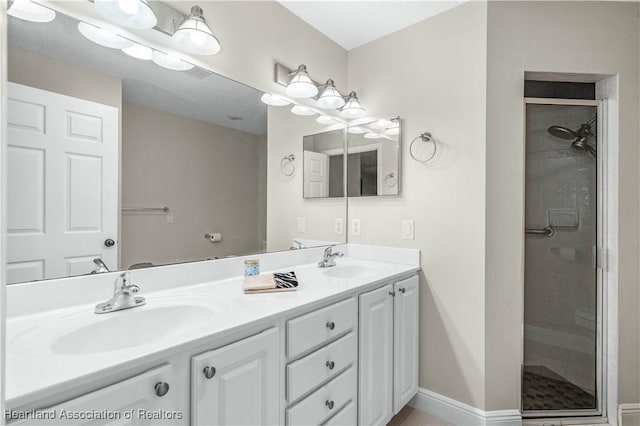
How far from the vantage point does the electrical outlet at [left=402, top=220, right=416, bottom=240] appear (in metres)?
1.96

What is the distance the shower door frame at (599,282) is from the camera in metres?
1.76

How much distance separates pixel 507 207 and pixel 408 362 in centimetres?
105

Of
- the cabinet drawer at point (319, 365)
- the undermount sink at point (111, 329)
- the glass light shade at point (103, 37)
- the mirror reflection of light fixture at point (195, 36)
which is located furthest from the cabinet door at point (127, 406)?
the mirror reflection of light fixture at point (195, 36)

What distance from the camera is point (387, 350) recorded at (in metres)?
1.60

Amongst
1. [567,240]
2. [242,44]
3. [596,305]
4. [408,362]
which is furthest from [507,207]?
[242,44]

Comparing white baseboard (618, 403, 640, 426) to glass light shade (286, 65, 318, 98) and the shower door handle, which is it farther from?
glass light shade (286, 65, 318, 98)

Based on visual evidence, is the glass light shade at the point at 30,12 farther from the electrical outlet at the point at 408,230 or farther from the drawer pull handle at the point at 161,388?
the electrical outlet at the point at 408,230

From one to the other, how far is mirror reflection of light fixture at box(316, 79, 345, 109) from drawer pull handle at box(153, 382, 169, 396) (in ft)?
5.96

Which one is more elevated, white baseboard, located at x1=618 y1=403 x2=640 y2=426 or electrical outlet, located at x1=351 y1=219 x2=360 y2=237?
electrical outlet, located at x1=351 y1=219 x2=360 y2=237

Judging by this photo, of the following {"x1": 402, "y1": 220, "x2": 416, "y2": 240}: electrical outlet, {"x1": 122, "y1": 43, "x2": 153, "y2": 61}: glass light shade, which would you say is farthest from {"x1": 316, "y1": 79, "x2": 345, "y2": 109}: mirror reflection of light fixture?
{"x1": 122, "y1": 43, "x2": 153, "y2": 61}: glass light shade

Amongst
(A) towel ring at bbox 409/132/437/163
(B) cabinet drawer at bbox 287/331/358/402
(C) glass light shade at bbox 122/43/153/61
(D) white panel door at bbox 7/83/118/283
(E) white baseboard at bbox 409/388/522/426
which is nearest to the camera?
(D) white panel door at bbox 7/83/118/283

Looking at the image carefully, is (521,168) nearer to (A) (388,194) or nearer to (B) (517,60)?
(B) (517,60)

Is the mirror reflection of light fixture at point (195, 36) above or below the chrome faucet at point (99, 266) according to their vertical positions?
above

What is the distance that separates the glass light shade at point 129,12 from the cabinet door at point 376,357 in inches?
57.0
